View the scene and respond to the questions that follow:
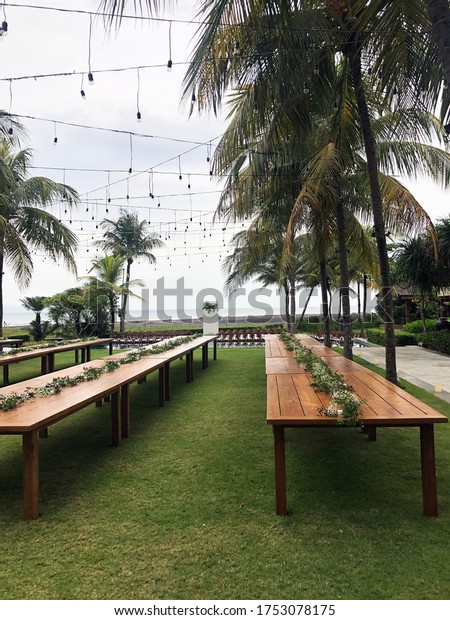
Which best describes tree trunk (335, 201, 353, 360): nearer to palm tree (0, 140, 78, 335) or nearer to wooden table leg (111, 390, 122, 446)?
wooden table leg (111, 390, 122, 446)

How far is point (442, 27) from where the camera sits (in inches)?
120

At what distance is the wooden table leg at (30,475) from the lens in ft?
8.96

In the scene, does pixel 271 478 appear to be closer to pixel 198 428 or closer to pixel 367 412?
pixel 367 412

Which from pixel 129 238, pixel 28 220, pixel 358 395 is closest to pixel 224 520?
pixel 358 395

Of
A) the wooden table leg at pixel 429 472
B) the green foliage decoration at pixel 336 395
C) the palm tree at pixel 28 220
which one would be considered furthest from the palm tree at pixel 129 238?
the wooden table leg at pixel 429 472

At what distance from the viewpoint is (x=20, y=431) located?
2.62m

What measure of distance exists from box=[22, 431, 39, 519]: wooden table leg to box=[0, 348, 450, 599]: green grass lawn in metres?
0.08

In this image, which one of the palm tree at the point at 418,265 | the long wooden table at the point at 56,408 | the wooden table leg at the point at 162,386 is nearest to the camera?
the long wooden table at the point at 56,408

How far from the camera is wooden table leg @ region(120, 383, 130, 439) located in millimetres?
4703

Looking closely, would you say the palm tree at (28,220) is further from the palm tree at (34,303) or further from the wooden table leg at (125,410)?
the wooden table leg at (125,410)

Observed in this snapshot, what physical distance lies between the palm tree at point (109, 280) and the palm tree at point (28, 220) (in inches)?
209

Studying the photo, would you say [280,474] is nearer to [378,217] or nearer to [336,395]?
[336,395]

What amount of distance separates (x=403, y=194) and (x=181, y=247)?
1310cm

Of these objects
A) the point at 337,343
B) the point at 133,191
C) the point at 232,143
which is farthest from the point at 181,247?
the point at 232,143
